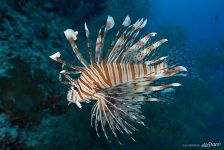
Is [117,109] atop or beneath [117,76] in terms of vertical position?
beneath

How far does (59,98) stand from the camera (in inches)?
174

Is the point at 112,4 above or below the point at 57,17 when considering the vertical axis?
above

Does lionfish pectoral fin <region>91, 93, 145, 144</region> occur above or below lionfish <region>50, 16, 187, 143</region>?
below

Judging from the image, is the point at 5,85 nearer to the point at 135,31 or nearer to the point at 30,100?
the point at 30,100

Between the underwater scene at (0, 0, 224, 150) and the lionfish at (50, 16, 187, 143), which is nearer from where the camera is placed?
the lionfish at (50, 16, 187, 143)

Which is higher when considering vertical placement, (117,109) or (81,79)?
(81,79)

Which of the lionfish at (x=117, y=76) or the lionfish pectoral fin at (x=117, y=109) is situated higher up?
the lionfish at (x=117, y=76)

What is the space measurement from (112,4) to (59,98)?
19.9ft

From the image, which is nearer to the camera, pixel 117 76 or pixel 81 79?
pixel 81 79

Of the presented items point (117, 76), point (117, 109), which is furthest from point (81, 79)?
point (117, 109)

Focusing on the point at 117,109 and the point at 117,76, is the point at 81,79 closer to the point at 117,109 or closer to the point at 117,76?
the point at 117,76

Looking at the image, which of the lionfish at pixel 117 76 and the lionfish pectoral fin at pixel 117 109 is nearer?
the lionfish at pixel 117 76

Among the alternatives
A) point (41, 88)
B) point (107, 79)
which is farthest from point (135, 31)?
point (41, 88)

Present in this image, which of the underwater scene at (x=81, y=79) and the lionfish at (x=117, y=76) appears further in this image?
the underwater scene at (x=81, y=79)
